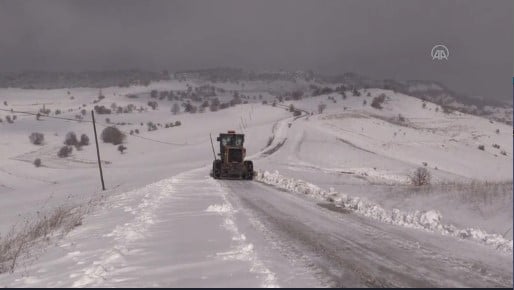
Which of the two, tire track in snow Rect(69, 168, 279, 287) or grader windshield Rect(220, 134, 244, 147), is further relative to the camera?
grader windshield Rect(220, 134, 244, 147)

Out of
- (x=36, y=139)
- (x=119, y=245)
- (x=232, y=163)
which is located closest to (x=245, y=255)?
(x=119, y=245)

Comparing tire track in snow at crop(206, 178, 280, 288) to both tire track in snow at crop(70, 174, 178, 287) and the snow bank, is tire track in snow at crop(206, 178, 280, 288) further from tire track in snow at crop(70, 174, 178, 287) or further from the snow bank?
the snow bank

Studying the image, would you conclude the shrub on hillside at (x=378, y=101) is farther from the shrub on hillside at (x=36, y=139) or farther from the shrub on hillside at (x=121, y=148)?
the shrub on hillside at (x=36, y=139)

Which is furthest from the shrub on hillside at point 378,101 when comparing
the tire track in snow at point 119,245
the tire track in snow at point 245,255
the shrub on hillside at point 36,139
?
the tire track in snow at point 245,255

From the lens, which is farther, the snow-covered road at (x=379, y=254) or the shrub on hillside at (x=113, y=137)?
the shrub on hillside at (x=113, y=137)

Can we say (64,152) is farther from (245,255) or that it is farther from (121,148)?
(245,255)

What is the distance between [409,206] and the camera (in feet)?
44.8

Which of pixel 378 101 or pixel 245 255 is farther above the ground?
pixel 245 255

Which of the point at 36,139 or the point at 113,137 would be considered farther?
the point at 36,139

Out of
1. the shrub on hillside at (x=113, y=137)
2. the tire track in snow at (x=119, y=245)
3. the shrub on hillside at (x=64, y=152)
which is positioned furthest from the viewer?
the shrub on hillside at (x=113, y=137)

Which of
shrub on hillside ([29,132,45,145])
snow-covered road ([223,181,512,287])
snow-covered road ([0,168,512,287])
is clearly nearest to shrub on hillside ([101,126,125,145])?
shrub on hillside ([29,132,45,145])

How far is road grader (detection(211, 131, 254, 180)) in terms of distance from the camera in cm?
3059

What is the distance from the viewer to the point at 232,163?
3088 centimetres

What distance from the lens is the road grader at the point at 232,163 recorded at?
3059cm
